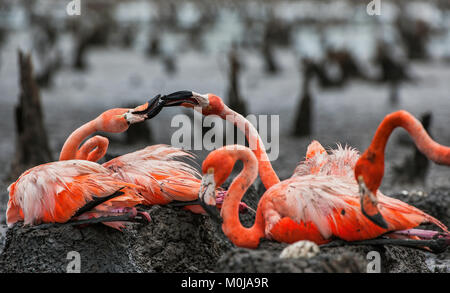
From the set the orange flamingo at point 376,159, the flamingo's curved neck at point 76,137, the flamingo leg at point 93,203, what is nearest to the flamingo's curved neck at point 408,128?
the orange flamingo at point 376,159

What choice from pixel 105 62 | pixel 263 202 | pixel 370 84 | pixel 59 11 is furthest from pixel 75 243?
pixel 59 11

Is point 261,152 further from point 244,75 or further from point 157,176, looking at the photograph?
point 244,75

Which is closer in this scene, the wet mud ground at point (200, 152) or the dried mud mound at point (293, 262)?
the dried mud mound at point (293, 262)

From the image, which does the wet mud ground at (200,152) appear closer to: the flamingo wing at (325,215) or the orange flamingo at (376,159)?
the flamingo wing at (325,215)

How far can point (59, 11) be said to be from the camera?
99.6 ft

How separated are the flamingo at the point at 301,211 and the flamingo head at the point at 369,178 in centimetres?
24

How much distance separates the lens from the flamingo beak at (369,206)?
4.16 meters

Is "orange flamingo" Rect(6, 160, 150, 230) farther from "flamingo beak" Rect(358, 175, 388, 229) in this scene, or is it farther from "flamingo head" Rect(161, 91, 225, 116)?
"flamingo beak" Rect(358, 175, 388, 229)

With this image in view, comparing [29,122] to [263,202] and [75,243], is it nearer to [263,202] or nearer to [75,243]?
[75,243]

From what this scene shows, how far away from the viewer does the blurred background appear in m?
10.3

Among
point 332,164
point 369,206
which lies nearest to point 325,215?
point 369,206

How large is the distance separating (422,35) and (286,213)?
19606mm

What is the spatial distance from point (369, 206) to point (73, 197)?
A: 6.37 ft
